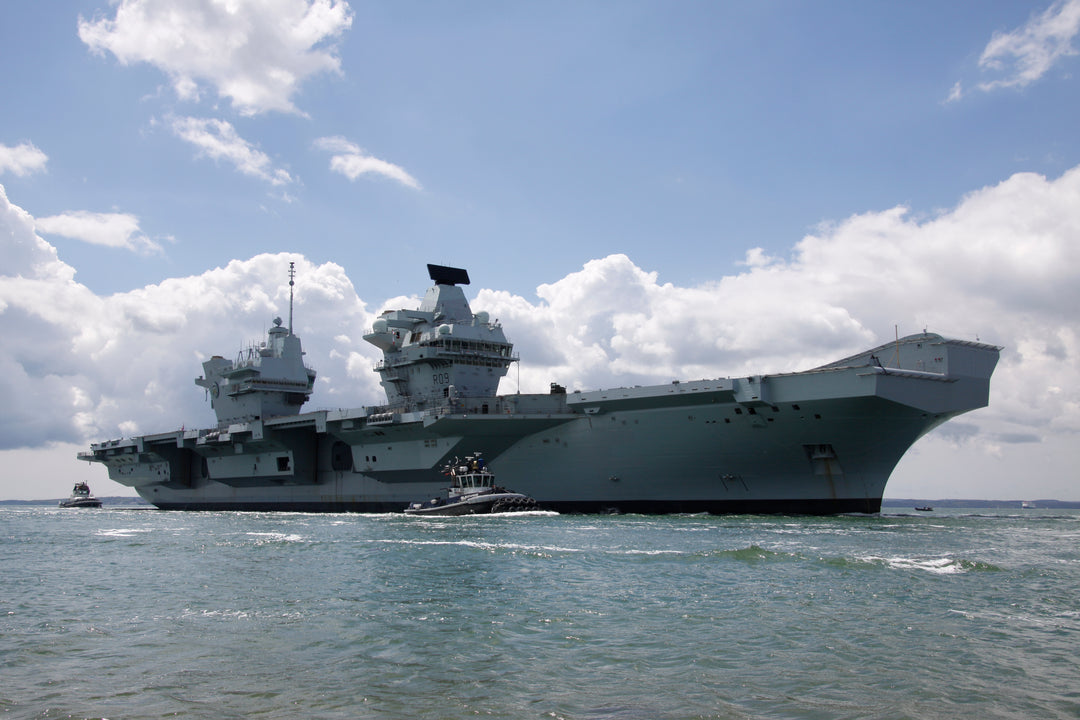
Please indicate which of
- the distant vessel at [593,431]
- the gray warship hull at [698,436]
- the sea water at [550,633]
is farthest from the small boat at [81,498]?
the sea water at [550,633]

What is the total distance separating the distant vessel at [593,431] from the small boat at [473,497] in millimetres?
960

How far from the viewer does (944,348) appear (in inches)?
968

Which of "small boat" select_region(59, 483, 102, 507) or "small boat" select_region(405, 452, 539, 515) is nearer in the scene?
"small boat" select_region(405, 452, 539, 515)

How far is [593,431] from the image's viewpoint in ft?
94.1

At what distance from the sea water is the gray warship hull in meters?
7.46

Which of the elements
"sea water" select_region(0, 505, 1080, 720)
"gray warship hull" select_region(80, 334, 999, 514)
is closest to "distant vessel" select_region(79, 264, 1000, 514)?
"gray warship hull" select_region(80, 334, 999, 514)

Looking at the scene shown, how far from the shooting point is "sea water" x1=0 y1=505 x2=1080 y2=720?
20.7 ft

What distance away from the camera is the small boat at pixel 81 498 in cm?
6650

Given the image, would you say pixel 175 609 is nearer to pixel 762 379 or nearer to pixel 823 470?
pixel 762 379

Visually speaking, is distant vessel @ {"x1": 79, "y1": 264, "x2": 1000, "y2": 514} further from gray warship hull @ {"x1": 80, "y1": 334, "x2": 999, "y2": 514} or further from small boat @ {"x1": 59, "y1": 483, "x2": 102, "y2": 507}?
small boat @ {"x1": 59, "y1": 483, "x2": 102, "y2": 507}

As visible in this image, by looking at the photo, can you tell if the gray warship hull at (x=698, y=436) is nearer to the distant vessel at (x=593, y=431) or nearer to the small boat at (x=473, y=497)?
the distant vessel at (x=593, y=431)

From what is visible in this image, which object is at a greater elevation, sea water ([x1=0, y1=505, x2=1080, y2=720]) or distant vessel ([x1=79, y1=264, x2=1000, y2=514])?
distant vessel ([x1=79, y1=264, x2=1000, y2=514])

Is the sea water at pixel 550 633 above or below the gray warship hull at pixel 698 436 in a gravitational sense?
below

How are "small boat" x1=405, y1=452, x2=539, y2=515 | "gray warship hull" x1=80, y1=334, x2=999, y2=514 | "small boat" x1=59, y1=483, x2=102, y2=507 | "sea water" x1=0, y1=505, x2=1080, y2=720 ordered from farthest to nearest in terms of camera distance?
"small boat" x1=59, y1=483, x2=102, y2=507
"small boat" x1=405, y1=452, x2=539, y2=515
"gray warship hull" x1=80, y1=334, x2=999, y2=514
"sea water" x1=0, y1=505, x2=1080, y2=720
